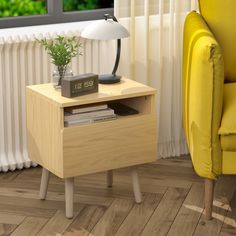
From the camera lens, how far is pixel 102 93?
3.72 meters

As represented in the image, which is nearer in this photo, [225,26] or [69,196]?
[69,196]

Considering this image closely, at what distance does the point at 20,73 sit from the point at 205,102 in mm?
1017

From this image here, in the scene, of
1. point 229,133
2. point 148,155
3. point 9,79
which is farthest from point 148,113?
point 9,79

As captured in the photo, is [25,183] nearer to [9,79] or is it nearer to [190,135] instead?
[9,79]

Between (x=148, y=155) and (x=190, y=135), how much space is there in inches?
8.7

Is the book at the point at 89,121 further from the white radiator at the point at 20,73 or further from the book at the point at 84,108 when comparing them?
the white radiator at the point at 20,73

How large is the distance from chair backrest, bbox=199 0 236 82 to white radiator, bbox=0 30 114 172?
1.84 feet

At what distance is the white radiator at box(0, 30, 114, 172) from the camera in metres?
4.11

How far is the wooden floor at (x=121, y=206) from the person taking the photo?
366cm

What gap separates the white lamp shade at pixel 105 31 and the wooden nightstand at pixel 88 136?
223 mm

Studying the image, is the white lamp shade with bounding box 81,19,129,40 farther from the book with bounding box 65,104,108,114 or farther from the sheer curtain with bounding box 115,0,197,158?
the sheer curtain with bounding box 115,0,197,158

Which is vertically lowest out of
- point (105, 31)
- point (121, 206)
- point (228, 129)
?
point (121, 206)

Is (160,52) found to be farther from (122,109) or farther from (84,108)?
(84,108)

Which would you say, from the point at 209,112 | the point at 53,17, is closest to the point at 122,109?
the point at 209,112
